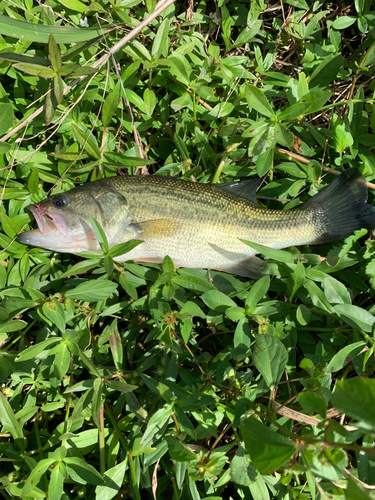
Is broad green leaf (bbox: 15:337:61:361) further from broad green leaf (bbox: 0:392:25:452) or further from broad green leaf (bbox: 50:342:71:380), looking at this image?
broad green leaf (bbox: 0:392:25:452)

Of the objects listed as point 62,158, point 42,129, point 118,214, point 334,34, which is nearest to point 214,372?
point 118,214

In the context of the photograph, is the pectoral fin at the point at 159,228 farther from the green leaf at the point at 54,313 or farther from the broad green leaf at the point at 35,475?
the broad green leaf at the point at 35,475

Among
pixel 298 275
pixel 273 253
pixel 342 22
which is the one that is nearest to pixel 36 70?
pixel 273 253

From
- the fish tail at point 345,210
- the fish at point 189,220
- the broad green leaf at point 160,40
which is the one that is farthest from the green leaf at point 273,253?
the broad green leaf at point 160,40

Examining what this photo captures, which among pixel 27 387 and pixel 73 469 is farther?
pixel 27 387

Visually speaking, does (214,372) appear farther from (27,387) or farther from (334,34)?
(334,34)

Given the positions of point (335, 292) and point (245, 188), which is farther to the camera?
point (245, 188)

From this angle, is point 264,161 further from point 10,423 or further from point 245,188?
point 10,423

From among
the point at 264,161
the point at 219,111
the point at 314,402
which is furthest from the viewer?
the point at 219,111
